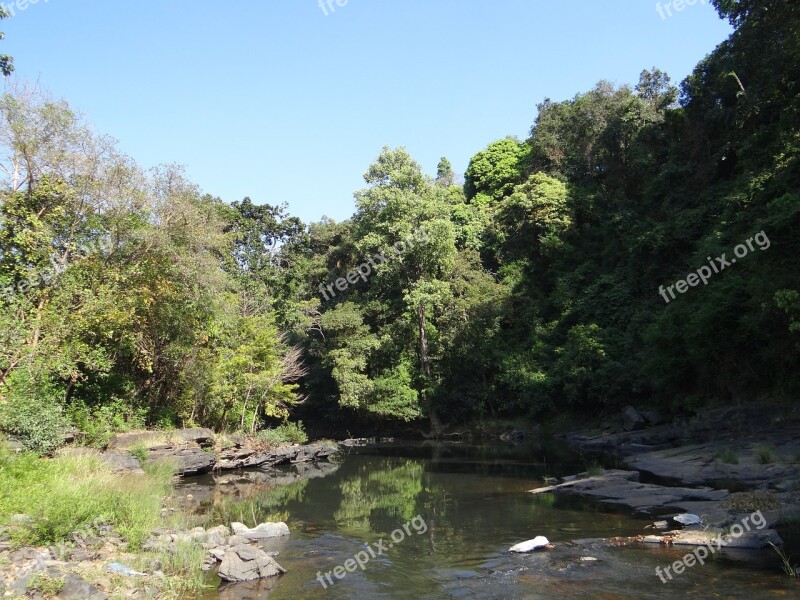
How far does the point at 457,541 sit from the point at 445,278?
2775 cm

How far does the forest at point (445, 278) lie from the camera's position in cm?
1647

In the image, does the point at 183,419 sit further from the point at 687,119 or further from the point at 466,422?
the point at 687,119

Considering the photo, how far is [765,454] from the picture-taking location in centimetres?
1498

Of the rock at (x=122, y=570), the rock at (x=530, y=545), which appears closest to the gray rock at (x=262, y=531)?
the rock at (x=122, y=570)

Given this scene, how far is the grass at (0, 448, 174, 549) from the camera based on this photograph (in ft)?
26.7

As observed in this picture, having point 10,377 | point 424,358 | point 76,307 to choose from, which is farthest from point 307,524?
point 424,358

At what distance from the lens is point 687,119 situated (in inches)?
1257

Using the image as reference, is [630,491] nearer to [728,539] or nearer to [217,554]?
[728,539]

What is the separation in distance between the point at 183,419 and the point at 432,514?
12.8 m

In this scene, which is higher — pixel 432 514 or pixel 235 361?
pixel 235 361

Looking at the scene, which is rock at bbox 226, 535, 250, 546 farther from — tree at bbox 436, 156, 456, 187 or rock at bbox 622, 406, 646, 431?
tree at bbox 436, 156, 456, 187

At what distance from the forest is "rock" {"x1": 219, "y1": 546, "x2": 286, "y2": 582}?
6588mm

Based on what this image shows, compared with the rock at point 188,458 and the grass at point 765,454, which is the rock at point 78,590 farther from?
the grass at point 765,454

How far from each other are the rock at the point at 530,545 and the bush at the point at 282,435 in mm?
17496
